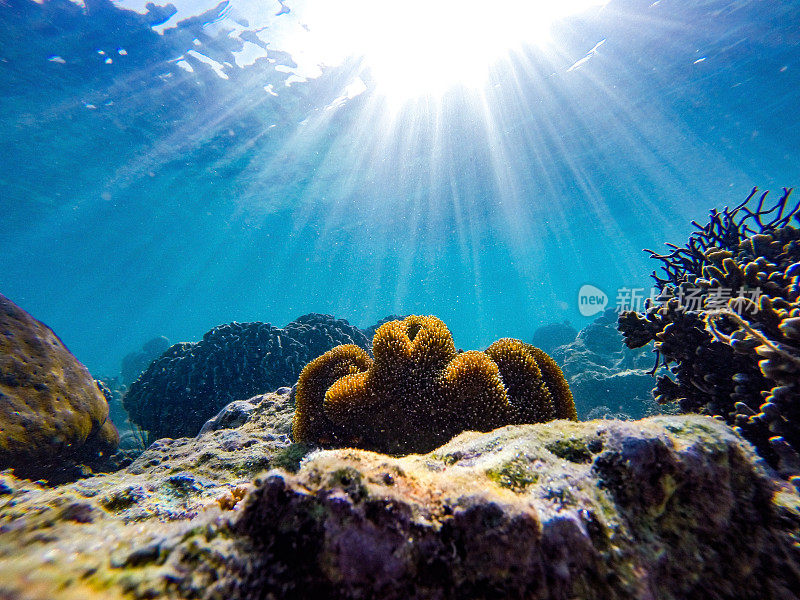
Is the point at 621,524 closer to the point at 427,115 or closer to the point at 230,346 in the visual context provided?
the point at 230,346

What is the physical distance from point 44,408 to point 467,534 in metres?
5.89

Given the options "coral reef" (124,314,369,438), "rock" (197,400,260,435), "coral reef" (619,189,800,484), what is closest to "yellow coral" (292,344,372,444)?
"rock" (197,400,260,435)

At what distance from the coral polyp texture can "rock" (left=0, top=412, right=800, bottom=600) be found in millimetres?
1077

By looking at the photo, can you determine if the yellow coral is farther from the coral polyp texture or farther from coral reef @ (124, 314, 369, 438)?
coral reef @ (124, 314, 369, 438)

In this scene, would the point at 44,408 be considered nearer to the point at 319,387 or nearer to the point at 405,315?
the point at 319,387

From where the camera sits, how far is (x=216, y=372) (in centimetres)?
817

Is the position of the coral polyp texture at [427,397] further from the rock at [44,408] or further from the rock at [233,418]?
the rock at [44,408]

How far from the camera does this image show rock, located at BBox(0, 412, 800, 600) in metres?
0.90

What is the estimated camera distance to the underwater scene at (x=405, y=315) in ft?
3.34

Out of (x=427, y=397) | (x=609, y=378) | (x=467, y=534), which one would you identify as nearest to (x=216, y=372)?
(x=427, y=397)

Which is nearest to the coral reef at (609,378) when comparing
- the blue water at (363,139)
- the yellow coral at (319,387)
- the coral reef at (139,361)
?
the yellow coral at (319,387)

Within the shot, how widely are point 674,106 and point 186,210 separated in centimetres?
4492

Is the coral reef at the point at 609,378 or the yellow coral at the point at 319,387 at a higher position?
the coral reef at the point at 609,378

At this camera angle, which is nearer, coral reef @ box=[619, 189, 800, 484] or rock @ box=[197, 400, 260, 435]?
coral reef @ box=[619, 189, 800, 484]
